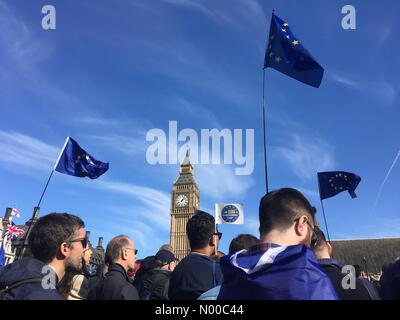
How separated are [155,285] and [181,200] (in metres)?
92.9

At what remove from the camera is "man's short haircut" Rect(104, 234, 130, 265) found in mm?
4355

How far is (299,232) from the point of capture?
219 centimetres

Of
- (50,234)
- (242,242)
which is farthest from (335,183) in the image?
(50,234)

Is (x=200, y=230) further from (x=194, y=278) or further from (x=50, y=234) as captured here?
(x=50, y=234)

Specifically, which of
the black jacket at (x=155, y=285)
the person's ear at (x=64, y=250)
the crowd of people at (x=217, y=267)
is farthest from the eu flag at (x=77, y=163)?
the person's ear at (x=64, y=250)

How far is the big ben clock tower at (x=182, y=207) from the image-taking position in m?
94.2

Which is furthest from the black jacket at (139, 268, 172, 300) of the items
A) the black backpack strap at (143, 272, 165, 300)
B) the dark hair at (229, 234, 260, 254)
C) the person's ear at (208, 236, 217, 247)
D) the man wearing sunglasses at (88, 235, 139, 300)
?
the person's ear at (208, 236, 217, 247)

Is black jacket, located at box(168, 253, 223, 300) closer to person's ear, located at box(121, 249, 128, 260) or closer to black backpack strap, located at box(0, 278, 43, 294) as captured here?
person's ear, located at box(121, 249, 128, 260)

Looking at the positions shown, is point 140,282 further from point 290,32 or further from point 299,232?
point 290,32
